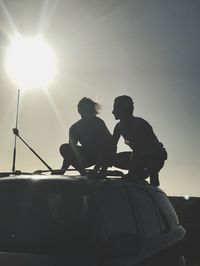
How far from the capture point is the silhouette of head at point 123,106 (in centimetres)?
901

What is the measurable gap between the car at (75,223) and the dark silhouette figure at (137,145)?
86.5 inches

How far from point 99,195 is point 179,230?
2.45m

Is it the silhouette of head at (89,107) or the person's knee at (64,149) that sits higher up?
the silhouette of head at (89,107)

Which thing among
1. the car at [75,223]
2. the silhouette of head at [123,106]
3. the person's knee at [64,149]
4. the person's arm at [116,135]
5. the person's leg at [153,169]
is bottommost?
the car at [75,223]

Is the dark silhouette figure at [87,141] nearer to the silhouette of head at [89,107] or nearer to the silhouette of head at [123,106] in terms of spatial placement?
the silhouette of head at [89,107]

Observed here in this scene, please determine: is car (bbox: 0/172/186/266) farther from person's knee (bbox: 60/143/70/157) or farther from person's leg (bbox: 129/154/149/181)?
person's knee (bbox: 60/143/70/157)

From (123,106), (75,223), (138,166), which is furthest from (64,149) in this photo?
(75,223)

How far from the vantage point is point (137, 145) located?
28.9ft

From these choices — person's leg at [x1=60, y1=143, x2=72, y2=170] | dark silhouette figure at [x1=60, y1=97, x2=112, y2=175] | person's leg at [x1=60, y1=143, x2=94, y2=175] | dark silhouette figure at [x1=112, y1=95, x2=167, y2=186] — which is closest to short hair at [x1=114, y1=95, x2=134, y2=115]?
dark silhouette figure at [x1=112, y1=95, x2=167, y2=186]

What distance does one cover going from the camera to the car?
4.59 m

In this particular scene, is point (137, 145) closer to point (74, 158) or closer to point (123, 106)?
point (123, 106)

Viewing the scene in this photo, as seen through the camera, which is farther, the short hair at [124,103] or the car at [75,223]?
the short hair at [124,103]

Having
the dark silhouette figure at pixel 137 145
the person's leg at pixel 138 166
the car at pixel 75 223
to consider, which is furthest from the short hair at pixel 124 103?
the car at pixel 75 223

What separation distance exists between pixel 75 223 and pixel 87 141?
187 inches
